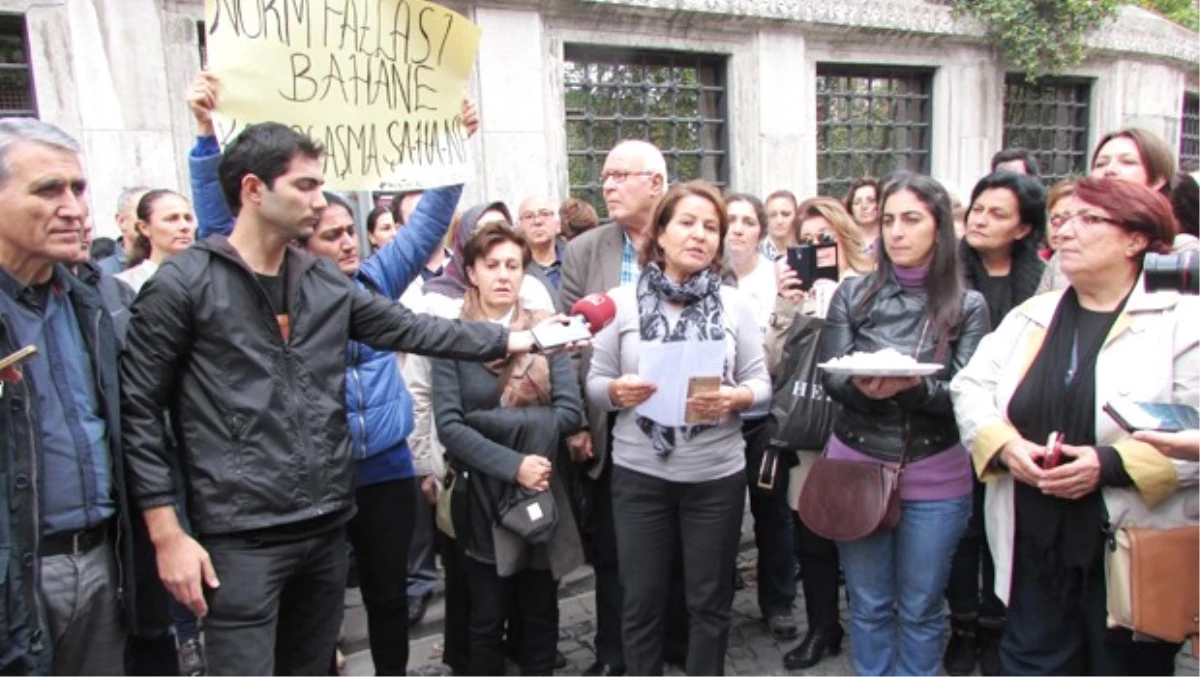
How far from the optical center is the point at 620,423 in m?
3.25

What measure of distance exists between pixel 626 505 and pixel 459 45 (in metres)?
1.88

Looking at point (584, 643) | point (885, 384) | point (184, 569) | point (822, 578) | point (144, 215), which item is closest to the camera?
point (184, 569)

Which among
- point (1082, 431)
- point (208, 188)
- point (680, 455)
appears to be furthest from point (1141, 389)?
point (208, 188)

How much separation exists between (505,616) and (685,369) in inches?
51.0

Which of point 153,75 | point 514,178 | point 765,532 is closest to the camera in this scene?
point 765,532

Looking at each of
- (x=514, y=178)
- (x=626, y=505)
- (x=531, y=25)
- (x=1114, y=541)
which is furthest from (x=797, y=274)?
(x=531, y=25)

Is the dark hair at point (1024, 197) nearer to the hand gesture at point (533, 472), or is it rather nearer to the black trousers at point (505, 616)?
the hand gesture at point (533, 472)

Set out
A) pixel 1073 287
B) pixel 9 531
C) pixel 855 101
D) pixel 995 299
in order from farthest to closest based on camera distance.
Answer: pixel 855 101 → pixel 995 299 → pixel 1073 287 → pixel 9 531

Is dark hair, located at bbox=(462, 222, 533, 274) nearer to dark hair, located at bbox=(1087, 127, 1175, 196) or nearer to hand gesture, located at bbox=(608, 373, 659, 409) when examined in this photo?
hand gesture, located at bbox=(608, 373, 659, 409)

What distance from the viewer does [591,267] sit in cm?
376

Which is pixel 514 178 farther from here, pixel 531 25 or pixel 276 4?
pixel 276 4

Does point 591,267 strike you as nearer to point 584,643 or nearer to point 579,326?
point 579,326

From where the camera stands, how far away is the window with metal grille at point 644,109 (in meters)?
8.16

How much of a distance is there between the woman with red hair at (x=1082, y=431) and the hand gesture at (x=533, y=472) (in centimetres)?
149
